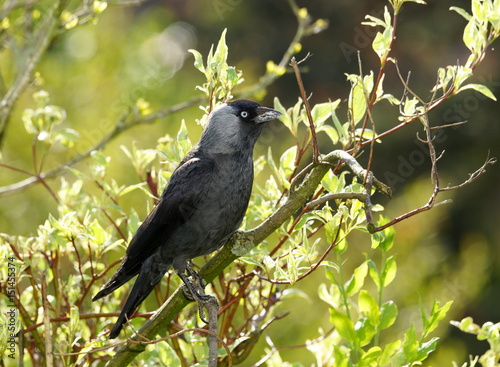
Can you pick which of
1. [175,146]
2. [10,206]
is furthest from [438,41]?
[175,146]

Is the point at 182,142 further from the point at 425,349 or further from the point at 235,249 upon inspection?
the point at 425,349

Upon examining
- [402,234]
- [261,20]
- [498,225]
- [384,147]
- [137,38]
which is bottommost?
[498,225]

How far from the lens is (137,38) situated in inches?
235

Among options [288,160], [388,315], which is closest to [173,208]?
[288,160]

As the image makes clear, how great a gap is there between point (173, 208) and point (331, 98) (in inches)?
308

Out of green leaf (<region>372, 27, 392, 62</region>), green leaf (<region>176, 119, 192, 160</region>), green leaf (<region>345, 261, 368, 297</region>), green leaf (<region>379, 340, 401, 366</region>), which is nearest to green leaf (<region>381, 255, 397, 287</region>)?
green leaf (<region>345, 261, 368, 297</region>)

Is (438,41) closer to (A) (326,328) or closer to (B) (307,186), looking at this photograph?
(A) (326,328)

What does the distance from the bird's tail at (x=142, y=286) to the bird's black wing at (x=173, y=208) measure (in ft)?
0.09

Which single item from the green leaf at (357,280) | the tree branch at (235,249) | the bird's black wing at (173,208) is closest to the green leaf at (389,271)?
the green leaf at (357,280)

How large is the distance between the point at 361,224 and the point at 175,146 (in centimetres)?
57

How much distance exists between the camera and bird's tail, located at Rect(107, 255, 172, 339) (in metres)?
1.84

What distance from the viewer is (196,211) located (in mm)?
2188

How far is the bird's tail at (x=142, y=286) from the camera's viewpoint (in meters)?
1.84

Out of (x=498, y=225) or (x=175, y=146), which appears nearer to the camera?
(x=175, y=146)
